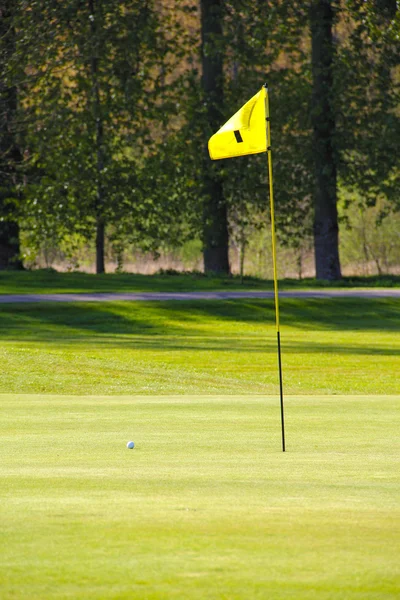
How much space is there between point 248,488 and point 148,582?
2779mm

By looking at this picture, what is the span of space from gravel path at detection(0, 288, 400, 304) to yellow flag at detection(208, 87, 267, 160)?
20.2 metres

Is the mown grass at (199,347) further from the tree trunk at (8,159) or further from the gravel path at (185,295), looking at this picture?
the tree trunk at (8,159)

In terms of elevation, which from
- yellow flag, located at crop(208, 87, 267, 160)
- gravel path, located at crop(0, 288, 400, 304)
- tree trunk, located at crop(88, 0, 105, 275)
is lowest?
gravel path, located at crop(0, 288, 400, 304)

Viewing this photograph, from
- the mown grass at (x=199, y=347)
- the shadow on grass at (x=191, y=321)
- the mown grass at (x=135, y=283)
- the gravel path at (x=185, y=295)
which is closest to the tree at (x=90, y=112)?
the mown grass at (x=135, y=283)

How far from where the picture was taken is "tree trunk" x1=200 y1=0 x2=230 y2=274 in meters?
43.3

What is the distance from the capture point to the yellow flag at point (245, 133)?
1139 centimetres

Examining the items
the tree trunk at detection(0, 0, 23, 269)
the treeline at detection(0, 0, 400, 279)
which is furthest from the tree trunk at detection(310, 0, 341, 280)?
the tree trunk at detection(0, 0, 23, 269)

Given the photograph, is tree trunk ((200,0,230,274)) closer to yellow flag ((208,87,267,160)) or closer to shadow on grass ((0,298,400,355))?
shadow on grass ((0,298,400,355))

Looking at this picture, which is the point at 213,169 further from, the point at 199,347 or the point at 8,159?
the point at 199,347

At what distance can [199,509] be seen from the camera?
679 centimetres

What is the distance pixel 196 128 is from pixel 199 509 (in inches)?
1485

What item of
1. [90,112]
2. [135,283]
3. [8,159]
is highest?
[90,112]

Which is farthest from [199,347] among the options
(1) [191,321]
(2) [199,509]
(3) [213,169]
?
(2) [199,509]

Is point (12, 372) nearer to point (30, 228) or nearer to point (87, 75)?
point (30, 228)
